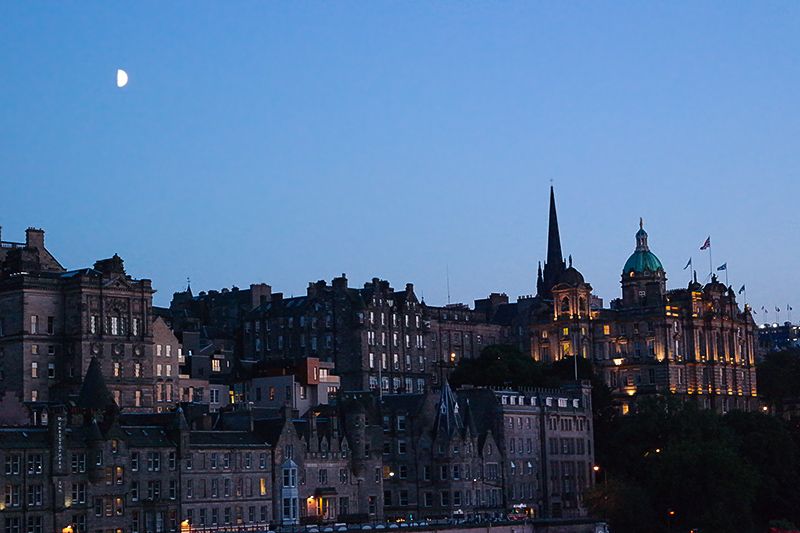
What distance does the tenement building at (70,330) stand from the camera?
149750 mm

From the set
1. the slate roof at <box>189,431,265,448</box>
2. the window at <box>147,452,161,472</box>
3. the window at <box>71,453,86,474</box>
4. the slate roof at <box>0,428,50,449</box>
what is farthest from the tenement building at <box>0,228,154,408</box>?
the slate roof at <box>0,428,50,449</box>

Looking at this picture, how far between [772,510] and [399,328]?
56.7 meters

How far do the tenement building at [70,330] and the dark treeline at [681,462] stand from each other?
43.7 meters

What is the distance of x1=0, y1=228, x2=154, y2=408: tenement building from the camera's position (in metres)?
150

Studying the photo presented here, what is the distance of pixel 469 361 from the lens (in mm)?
194750

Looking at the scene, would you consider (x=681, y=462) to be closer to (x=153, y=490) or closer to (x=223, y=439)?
(x=223, y=439)

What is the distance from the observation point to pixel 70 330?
152m

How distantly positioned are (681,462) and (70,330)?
6168 centimetres

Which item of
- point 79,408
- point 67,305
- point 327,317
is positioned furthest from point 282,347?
point 79,408

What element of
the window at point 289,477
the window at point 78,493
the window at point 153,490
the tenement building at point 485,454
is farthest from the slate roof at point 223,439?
the tenement building at point 485,454

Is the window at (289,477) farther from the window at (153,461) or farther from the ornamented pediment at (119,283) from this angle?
the ornamented pediment at (119,283)

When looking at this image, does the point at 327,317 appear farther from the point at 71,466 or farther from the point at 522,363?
the point at 71,466

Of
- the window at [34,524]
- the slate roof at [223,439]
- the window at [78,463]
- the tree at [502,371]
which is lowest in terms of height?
the window at [34,524]

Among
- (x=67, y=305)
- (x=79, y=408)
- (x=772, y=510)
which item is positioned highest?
(x=67, y=305)
